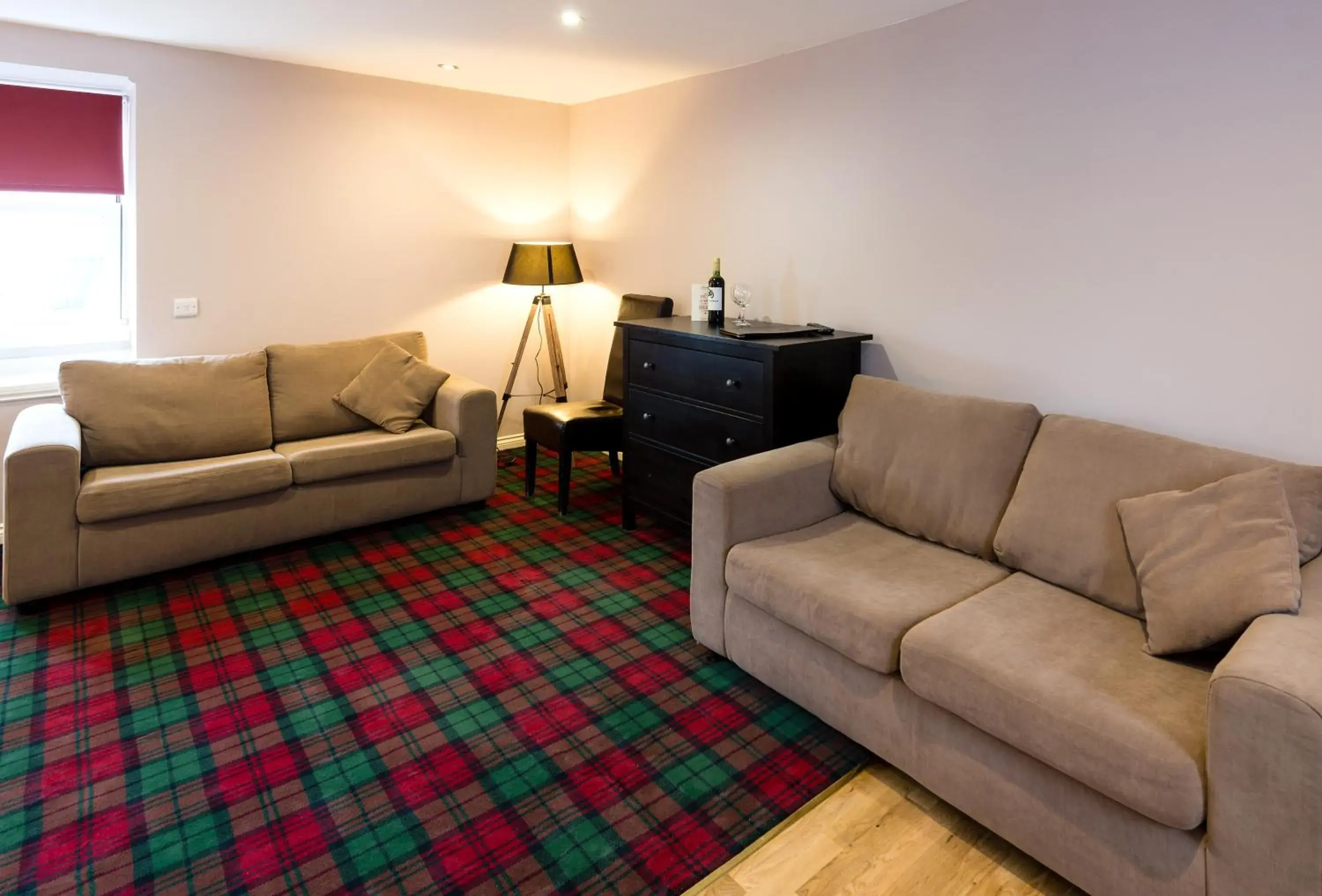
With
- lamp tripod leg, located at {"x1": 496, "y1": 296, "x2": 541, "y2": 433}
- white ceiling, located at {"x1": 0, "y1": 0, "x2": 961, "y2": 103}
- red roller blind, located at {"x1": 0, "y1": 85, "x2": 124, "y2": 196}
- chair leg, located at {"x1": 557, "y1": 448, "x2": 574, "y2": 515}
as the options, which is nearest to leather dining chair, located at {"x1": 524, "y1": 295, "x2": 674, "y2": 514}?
chair leg, located at {"x1": 557, "y1": 448, "x2": 574, "y2": 515}

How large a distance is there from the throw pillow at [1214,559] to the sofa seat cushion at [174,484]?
11.2 feet

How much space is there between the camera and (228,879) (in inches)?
72.8

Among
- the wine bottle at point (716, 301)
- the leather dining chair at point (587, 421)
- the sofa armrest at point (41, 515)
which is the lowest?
the sofa armrest at point (41, 515)

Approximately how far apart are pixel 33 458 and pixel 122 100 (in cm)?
209

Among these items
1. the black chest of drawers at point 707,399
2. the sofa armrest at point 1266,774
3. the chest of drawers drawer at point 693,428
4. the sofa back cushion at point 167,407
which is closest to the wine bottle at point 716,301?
the black chest of drawers at point 707,399

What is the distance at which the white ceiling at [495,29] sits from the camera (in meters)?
3.10

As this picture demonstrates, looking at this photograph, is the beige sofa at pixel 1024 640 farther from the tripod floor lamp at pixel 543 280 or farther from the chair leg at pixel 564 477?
the tripod floor lamp at pixel 543 280

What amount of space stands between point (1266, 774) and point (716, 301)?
2.87 meters

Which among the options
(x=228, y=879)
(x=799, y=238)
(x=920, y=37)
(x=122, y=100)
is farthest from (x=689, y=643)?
(x=122, y=100)

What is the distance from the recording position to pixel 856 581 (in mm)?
2350

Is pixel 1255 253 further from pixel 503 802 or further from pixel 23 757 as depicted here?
pixel 23 757

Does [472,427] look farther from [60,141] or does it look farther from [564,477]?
[60,141]

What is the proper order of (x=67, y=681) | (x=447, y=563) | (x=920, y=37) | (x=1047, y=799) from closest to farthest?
(x=1047, y=799), (x=67, y=681), (x=920, y=37), (x=447, y=563)

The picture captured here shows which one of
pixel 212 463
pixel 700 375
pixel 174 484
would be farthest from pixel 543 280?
pixel 174 484
